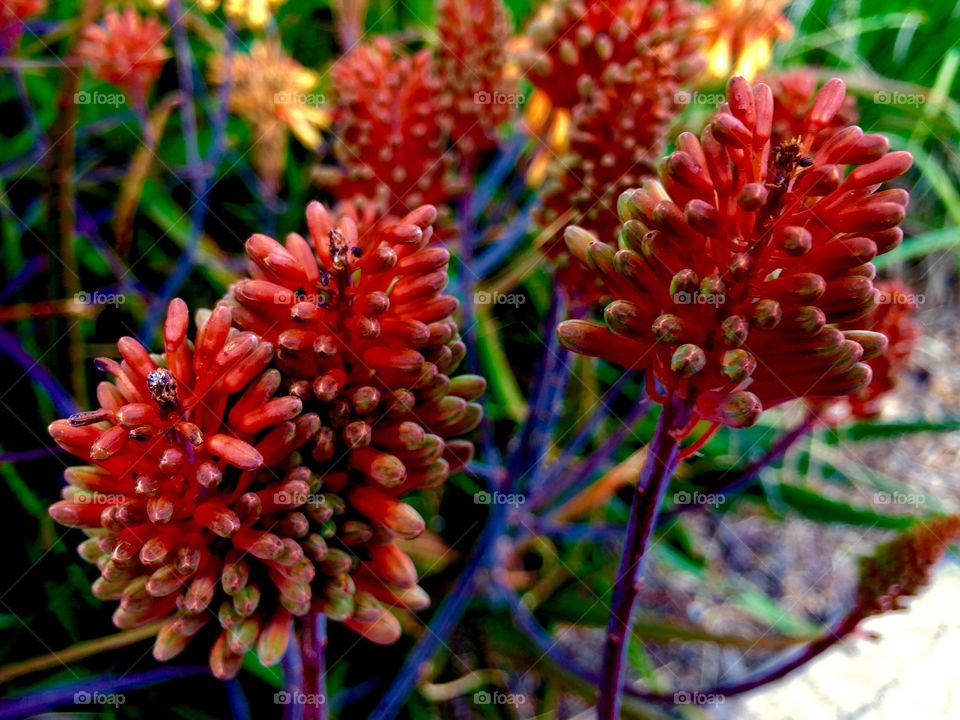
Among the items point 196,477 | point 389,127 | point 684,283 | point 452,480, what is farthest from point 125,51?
point 684,283

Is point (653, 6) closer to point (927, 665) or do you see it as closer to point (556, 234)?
point (556, 234)

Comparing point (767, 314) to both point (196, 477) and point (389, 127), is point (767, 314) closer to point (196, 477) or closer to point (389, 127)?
point (196, 477)

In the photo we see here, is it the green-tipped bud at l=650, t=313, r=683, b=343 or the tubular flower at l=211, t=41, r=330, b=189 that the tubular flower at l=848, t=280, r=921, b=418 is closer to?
the green-tipped bud at l=650, t=313, r=683, b=343

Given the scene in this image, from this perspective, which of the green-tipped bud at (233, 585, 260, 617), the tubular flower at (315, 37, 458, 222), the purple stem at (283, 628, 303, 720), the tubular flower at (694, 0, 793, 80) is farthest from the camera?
the tubular flower at (694, 0, 793, 80)

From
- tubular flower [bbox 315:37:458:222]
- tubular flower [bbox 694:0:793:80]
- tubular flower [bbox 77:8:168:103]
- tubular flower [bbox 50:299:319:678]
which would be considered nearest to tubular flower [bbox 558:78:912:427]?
tubular flower [bbox 50:299:319:678]

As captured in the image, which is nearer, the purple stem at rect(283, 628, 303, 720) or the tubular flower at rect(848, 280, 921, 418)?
the purple stem at rect(283, 628, 303, 720)

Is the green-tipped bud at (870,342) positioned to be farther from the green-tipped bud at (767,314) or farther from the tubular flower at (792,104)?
the tubular flower at (792,104)

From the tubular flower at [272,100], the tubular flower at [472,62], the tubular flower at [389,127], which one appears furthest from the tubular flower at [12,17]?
the tubular flower at [472,62]
